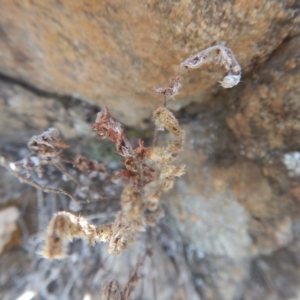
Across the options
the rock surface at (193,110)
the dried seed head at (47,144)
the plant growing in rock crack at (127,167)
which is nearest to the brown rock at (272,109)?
the rock surface at (193,110)

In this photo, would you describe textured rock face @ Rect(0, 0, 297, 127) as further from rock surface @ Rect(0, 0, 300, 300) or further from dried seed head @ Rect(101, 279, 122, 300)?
dried seed head @ Rect(101, 279, 122, 300)

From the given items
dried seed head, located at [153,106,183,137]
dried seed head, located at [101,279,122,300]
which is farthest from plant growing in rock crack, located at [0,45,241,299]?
dried seed head, located at [101,279,122,300]

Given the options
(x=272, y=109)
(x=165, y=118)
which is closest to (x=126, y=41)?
(x=165, y=118)

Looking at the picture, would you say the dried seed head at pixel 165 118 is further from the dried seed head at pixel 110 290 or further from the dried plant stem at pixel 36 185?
the dried seed head at pixel 110 290

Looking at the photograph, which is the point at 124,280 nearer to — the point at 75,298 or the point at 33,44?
the point at 75,298

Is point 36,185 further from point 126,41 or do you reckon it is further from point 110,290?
point 126,41

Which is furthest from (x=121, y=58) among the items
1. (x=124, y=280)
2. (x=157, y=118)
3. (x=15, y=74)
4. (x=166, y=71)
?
(x=124, y=280)
